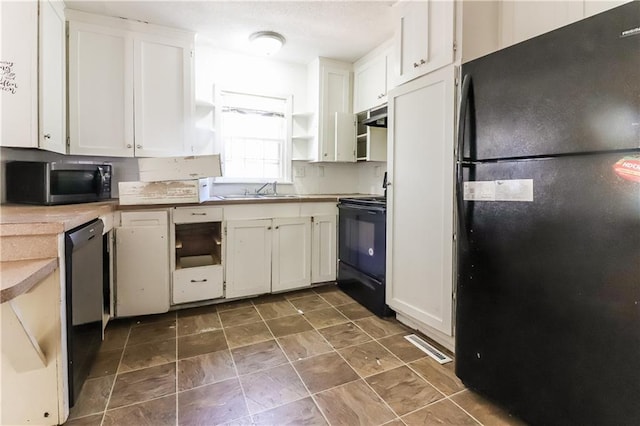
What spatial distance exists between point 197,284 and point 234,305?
0.38m

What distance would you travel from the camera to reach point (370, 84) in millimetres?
3178

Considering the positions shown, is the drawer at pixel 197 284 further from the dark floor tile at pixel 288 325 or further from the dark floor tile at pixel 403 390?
the dark floor tile at pixel 403 390

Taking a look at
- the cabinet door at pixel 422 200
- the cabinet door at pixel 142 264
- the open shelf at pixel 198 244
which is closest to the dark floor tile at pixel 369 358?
the cabinet door at pixel 422 200

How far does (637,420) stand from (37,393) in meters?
2.19

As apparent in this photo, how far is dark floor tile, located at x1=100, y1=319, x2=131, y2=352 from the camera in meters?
2.03

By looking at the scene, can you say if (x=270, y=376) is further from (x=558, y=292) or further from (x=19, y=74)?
(x=19, y=74)

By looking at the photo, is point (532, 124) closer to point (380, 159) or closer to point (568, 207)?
point (568, 207)

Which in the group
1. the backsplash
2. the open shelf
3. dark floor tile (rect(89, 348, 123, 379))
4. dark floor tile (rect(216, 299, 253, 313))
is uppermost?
the backsplash

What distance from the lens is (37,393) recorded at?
1296 millimetres

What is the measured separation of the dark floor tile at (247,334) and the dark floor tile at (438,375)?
3.24 feet

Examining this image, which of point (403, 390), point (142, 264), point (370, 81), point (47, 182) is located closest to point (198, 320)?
point (142, 264)

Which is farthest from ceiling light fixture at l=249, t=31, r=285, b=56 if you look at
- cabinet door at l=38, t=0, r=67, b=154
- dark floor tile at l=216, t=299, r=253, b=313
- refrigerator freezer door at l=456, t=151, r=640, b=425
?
dark floor tile at l=216, t=299, r=253, b=313

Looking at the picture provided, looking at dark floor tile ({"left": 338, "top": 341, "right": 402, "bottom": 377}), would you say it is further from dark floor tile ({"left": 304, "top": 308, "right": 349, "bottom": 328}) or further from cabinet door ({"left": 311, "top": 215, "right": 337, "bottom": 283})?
cabinet door ({"left": 311, "top": 215, "right": 337, "bottom": 283})

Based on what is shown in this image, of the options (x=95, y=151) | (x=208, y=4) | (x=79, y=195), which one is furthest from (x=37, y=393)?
(x=208, y=4)
